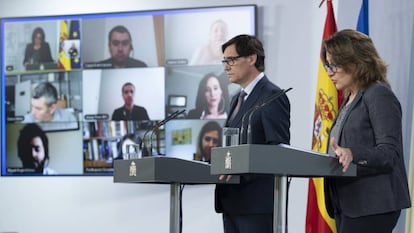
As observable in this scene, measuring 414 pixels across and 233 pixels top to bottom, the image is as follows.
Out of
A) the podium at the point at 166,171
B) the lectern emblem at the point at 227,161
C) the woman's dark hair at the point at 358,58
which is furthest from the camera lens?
the podium at the point at 166,171

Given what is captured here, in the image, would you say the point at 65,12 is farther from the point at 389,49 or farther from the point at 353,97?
the point at 353,97

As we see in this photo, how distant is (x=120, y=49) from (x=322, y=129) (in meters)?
1.82

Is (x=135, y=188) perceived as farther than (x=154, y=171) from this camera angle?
Yes

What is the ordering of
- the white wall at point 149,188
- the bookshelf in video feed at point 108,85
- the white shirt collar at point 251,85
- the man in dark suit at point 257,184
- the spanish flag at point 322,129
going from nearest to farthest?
the man in dark suit at point 257,184
the white shirt collar at point 251,85
the spanish flag at point 322,129
the white wall at point 149,188
the bookshelf in video feed at point 108,85

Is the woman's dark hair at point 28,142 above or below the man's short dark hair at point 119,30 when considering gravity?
below

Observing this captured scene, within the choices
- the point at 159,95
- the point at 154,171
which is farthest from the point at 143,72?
the point at 154,171

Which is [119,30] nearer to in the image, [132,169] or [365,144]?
[132,169]

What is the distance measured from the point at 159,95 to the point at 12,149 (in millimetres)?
1226

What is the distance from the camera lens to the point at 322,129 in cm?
429

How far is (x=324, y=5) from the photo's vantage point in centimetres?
487

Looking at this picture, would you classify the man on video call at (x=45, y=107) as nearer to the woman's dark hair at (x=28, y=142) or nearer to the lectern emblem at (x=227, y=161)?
the woman's dark hair at (x=28, y=142)

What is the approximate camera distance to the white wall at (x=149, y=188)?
16.7 feet

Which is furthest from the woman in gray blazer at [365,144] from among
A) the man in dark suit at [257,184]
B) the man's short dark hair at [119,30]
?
the man's short dark hair at [119,30]

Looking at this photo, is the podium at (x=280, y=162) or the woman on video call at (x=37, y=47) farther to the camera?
the woman on video call at (x=37, y=47)
